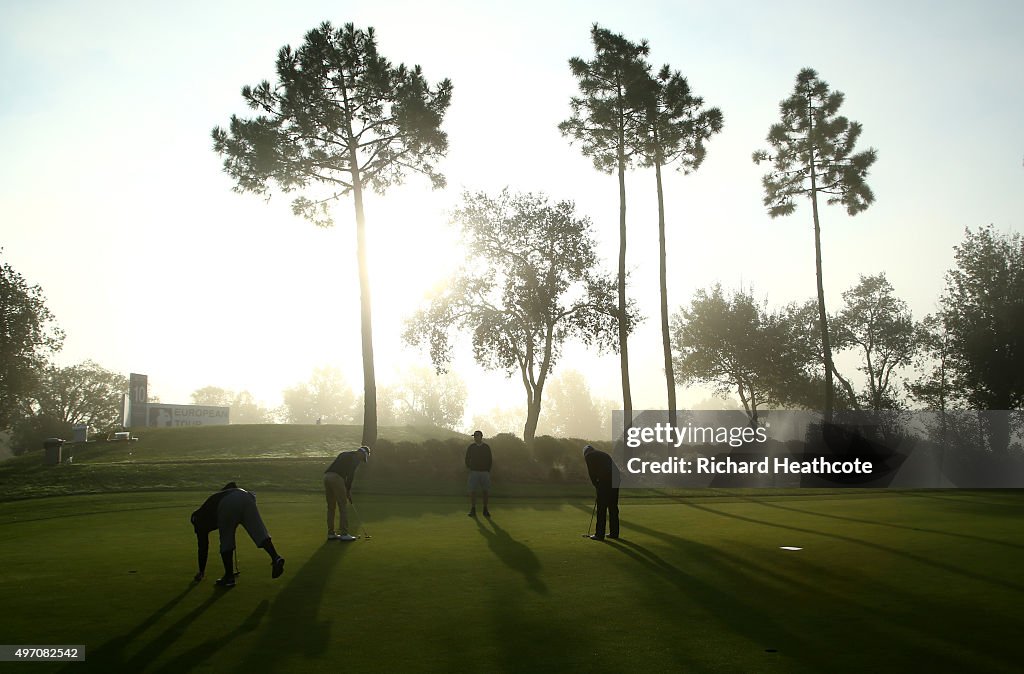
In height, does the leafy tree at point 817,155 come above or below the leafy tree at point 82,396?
above

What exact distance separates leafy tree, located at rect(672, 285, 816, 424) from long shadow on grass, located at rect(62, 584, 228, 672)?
61482mm

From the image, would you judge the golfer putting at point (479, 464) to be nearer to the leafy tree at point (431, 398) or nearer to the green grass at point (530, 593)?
the green grass at point (530, 593)

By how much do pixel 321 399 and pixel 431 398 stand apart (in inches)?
1155

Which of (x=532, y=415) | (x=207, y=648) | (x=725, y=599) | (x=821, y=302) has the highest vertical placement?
(x=821, y=302)

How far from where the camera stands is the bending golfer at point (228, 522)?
38.3ft

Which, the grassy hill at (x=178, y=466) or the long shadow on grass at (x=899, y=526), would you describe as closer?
the long shadow on grass at (x=899, y=526)

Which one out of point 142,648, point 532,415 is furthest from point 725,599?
point 532,415

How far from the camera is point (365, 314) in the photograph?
121ft

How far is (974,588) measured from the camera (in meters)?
11.2

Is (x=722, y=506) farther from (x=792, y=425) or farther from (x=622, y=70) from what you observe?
(x=792, y=425)

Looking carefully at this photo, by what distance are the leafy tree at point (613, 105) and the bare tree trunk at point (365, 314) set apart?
13.3 meters

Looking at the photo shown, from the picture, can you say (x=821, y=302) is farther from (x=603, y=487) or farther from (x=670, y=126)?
(x=603, y=487)

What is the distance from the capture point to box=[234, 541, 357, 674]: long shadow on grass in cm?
782

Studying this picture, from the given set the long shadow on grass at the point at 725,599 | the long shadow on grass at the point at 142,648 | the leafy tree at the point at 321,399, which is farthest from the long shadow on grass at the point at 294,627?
the leafy tree at the point at 321,399
